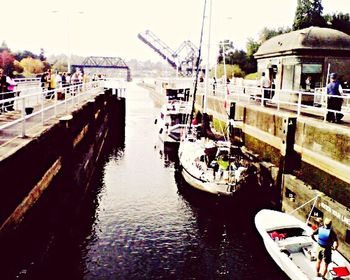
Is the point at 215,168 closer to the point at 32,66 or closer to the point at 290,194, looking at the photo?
the point at 290,194

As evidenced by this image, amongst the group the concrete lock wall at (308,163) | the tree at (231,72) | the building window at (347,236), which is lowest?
the building window at (347,236)

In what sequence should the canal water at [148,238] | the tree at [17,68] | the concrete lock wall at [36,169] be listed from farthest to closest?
1. the tree at [17,68]
2. the canal water at [148,238]
3. the concrete lock wall at [36,169]

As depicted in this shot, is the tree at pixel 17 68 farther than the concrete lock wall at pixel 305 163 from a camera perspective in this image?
Yes

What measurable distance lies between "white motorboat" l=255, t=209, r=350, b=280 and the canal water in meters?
0.88

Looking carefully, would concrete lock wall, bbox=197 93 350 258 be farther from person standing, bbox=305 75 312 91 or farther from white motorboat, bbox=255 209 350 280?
person standing, bbox=305 75 312 91

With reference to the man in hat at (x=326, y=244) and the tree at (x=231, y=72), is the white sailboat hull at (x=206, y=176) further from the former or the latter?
the tree at (x=231, y=72)

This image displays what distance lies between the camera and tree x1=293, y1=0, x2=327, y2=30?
61.9 metres

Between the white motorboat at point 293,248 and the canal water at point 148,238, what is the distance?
34.8 inches

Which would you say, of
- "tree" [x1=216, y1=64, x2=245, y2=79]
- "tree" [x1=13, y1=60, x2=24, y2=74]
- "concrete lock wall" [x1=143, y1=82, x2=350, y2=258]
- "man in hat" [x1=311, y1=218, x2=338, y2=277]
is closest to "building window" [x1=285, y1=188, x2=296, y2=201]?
"concrete lock wall" [x1=143, y1=82, x2=350, y2=258]

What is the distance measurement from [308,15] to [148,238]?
5822cm

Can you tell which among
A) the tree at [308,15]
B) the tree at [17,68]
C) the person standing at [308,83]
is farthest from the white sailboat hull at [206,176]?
the tree at [17,68]

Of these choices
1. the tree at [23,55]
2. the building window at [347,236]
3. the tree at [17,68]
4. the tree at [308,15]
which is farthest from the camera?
the tree at [23,55]

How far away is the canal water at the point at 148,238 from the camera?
13.4m

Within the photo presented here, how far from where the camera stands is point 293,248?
44.6ft
